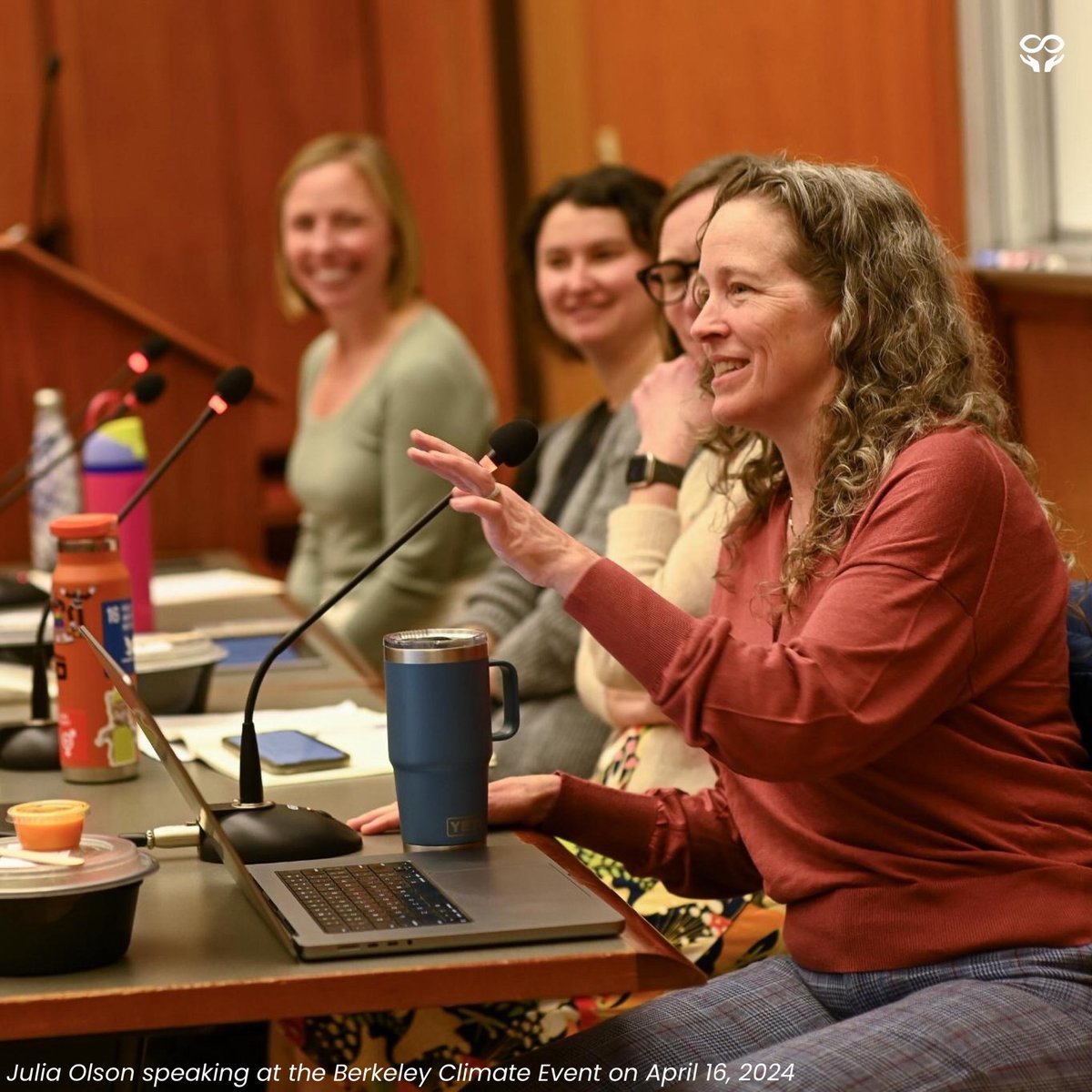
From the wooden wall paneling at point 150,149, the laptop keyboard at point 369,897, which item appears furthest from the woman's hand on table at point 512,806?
the wooden wall paneling at point 150,149

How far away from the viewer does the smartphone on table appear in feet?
5.31

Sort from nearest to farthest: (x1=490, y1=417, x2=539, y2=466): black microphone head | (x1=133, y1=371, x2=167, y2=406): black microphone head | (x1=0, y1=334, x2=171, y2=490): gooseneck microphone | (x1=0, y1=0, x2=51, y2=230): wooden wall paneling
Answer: (x1=490, y1=417, x2=539, y2=466): black microphone head, (x1=0, y1=334, x2=171, y2=490): gooseneck microphone, (x1=133, y1=371, x2=167, y2=406): black microphone head, (x1=0, y1=0, x2=51, y2=230): wooden wall paneling

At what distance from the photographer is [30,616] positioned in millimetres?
2145

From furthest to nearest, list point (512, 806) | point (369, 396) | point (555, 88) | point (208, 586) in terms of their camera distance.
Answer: point (555, 88) < point (369, 396) < point (208, 586) < point (512, 806)

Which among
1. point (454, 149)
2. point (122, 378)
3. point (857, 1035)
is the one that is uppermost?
point (454, 149)

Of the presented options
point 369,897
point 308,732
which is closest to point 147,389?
point 308,732

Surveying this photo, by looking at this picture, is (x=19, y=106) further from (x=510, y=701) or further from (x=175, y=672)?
(x=510, y=701)

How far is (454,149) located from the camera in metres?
5.07

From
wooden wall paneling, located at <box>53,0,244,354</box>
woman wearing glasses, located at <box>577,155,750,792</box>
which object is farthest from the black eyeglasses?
wooden wall paneling, located at <box>53,0,244,354</box>

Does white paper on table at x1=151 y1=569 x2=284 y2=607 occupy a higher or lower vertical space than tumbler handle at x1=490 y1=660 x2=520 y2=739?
lower

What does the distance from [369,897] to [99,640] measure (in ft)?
1.74

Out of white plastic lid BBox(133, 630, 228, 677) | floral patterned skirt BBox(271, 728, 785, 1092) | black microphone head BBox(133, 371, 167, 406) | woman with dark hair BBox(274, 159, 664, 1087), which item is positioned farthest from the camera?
woman with dark hair BBox(274, 159, 664, 1087)

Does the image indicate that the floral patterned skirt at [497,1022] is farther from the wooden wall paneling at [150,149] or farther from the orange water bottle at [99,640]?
Answer: the wooden wall paneling at [150,149]

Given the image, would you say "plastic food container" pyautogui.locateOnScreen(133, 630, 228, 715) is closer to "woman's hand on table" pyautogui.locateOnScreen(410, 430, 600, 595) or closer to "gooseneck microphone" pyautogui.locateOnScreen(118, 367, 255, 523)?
"gooseneck microphone" pyautogui.locateOnScreen(118, 367, 255, 523)
